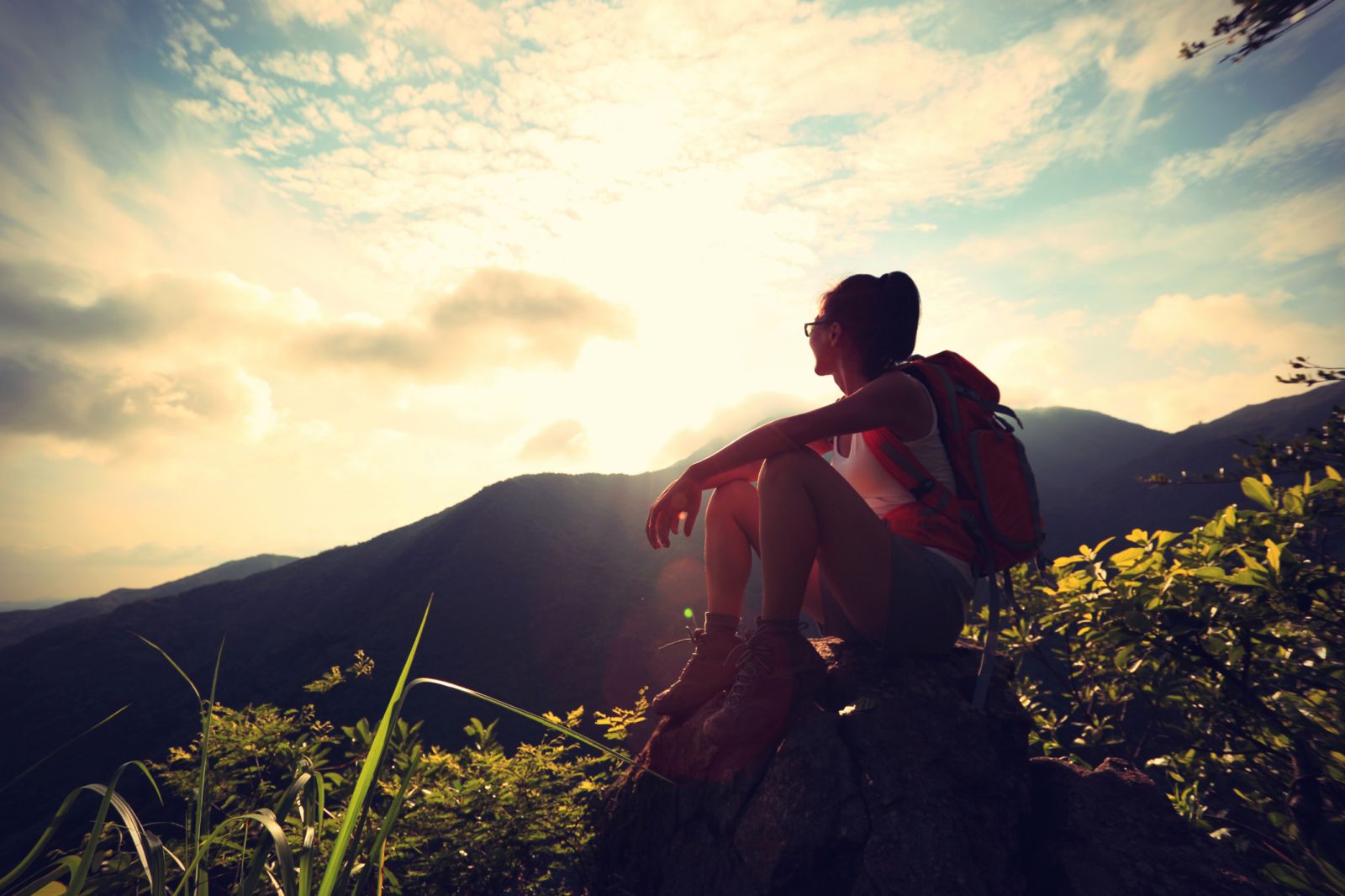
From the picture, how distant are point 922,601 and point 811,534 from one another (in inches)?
21.6

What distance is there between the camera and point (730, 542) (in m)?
2.71

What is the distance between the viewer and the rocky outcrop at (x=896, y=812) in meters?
2.04

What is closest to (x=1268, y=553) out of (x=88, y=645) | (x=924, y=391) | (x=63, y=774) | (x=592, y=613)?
(x=924, y=391)

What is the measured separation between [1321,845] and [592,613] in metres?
15.0

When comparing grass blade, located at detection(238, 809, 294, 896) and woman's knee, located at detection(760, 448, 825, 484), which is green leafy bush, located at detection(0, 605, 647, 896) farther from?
woman's knee, located at detection(760, 448, 825, 484)

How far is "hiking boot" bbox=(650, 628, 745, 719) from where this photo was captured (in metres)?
2.57

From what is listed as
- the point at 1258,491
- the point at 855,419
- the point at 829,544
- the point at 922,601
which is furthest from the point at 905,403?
the point at 1258,491

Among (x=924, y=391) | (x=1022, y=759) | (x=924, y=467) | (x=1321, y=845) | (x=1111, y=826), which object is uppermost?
(x=924, y=391)

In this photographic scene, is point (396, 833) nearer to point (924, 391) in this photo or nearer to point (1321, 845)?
point (924, 391)

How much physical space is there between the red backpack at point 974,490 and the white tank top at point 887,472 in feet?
0.09

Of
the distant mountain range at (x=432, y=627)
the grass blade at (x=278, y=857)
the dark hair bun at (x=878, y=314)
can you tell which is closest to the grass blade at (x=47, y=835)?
the grass blade at (x=278, y=857)

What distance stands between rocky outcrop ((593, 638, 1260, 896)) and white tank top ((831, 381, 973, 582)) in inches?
26.7

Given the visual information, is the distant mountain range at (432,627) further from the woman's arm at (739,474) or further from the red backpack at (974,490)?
the red backpack at (974,490)

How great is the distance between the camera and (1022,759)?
8.11 ft
